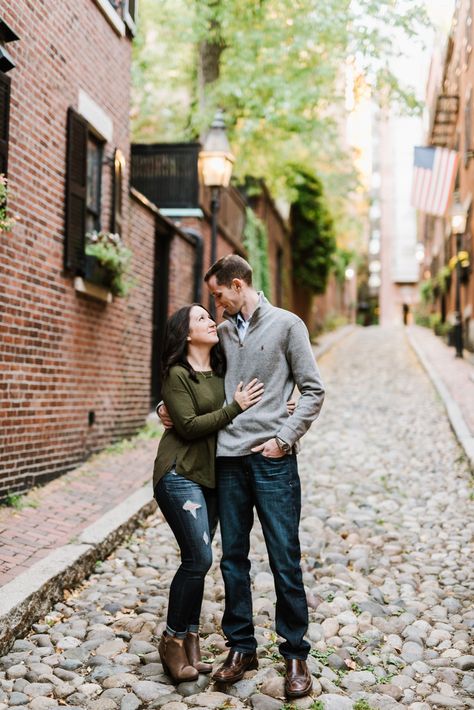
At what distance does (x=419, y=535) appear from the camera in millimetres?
5914

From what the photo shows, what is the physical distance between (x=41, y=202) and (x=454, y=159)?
10.9m

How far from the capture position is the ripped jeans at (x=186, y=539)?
11.0 ft

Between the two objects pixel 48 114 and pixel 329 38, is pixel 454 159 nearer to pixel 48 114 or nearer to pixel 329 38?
pixel 329 38

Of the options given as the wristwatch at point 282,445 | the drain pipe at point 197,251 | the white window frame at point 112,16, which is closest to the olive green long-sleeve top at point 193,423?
the wristwatch at point 282,445

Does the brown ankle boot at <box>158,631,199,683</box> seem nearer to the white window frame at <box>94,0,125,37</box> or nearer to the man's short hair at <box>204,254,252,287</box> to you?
the man's short hair at <box>204,254,252,287</box>

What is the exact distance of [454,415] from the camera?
34.2ft

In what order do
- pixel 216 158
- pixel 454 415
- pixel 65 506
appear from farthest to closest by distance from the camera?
pixel 454 415 → pixel 216 158 → pixel 65 506

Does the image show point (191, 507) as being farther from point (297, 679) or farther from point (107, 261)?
point (107, 261)

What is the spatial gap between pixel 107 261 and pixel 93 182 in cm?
111

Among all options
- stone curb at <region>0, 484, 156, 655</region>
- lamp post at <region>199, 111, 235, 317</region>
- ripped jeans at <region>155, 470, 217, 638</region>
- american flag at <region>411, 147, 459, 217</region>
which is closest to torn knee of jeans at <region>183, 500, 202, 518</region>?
ripped jeans at <region>155, 470, 217, 638</region>

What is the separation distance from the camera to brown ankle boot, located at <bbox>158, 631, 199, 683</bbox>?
340 centimetres

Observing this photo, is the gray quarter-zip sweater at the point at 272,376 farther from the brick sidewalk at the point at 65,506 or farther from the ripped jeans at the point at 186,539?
the brick sidewalk at the point at 65,506

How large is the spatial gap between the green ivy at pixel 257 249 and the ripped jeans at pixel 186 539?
48.2 feet

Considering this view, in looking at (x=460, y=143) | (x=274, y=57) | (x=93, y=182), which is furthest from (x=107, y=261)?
(x=460, y=143)
